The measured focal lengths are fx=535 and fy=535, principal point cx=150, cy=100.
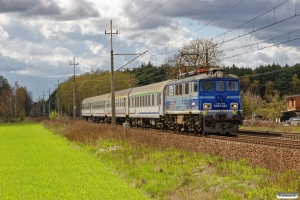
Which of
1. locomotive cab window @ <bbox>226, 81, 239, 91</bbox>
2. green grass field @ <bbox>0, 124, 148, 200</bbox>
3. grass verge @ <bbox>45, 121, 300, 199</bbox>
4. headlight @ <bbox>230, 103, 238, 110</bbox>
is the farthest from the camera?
locomotive cab window @ <bbox>226, 81, 239, 91</bbox>

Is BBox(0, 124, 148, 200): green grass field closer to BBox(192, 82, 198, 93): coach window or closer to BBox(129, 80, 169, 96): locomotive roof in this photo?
BBox(192, 82, 198, 93): coach window

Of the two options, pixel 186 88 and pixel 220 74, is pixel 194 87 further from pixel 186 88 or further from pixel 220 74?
pixel 220 74

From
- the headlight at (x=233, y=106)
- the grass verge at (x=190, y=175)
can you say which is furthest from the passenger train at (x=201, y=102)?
the grass verge at (x=190, y=175)

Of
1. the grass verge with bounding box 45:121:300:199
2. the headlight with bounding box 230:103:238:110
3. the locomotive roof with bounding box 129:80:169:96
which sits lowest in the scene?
the grass verge with bounding box 45:121:300:199

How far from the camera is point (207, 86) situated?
97.0 ft

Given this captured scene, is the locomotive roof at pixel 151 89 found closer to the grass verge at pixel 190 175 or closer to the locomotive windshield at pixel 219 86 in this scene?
the locomotive windshield at pixel 219 86

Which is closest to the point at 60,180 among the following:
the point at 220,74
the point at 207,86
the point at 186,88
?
the point at 207,86

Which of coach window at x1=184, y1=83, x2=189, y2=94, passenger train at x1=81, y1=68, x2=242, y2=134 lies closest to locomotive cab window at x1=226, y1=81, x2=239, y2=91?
passenger train at x1=81, y1=68, x2=242, y2=134

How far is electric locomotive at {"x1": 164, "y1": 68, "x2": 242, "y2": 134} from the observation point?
2945cm

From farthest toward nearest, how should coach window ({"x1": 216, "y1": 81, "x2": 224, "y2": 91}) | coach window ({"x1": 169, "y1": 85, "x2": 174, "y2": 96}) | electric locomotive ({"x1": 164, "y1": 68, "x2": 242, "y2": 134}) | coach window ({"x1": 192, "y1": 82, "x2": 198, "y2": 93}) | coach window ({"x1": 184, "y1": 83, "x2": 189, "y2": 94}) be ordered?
coach window ({"x1": 169, "y1": 85, "x2": 174, "y2": 96}) < coach window ({"x1": 184, "y1": 83, "x2": 189, "y2": 94}) < coach window ({"x1": 216, "y1": 81, "x2": 224, "y2": 91}) < coach window ({"x1": 192, "y1": 82, "x2": 198, "y2": 93}) < electric locomotive ({"x1": 164, "y1": 68, "x2": 242, "y2": 134})

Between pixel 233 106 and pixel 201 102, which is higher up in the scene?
pixel 201 102

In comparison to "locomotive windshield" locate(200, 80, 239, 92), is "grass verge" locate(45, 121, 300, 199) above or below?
below

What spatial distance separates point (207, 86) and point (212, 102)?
933 millimetres

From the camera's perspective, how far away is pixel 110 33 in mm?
52250
